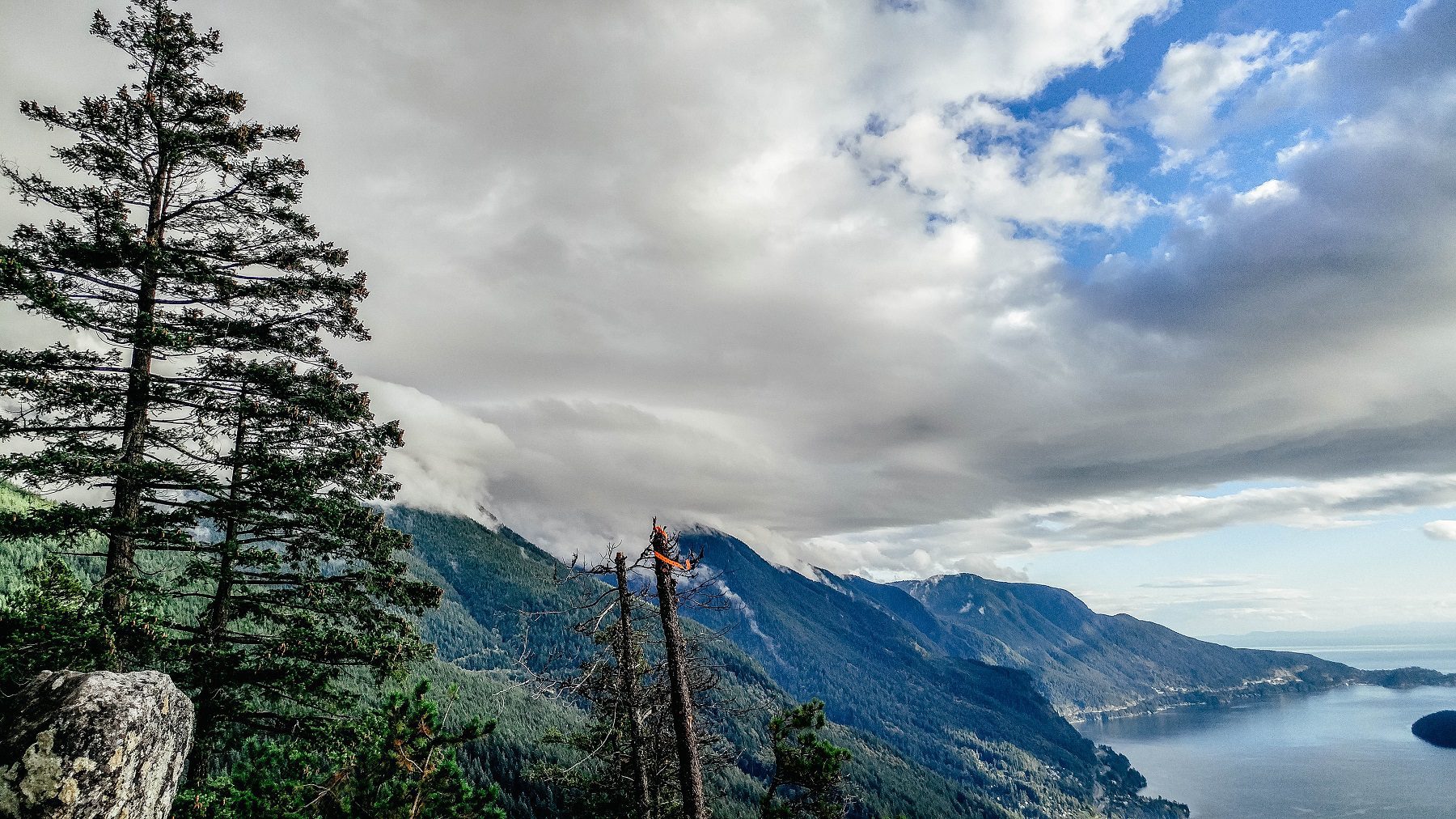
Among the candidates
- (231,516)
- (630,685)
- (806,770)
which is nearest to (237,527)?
(231,516)

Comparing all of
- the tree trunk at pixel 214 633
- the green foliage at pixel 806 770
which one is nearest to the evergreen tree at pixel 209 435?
the tree trunk at pixel 214 633

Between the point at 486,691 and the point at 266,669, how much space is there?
158 metres

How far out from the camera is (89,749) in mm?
11523

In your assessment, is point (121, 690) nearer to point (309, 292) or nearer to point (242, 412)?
point (242, 412)

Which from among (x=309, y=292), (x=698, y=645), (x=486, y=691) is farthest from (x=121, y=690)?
(x=486, y=691)

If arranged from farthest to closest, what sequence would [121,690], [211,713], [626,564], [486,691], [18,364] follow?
[486,691]
[626,564]
[211,713]
[18,364]
[121,690]

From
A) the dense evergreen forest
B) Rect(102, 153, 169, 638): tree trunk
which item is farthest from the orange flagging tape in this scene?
Rect(102, 153, 169, 638): tree trunk

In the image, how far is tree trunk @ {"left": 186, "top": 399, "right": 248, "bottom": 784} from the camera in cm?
1441

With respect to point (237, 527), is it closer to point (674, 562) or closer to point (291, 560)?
point (291, 560)

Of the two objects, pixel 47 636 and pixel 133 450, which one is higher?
pixel 133 450

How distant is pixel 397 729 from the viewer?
1416cm

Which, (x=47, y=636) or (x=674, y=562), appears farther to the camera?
(x=674, y=562)

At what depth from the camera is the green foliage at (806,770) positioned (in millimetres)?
25328

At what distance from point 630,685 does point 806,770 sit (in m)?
11.5
